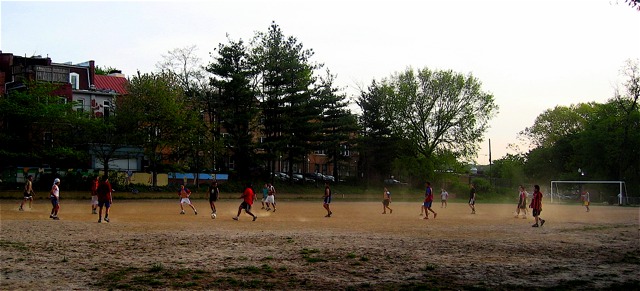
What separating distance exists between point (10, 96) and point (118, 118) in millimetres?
9041

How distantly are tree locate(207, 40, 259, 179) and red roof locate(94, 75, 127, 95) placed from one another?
12327 mm

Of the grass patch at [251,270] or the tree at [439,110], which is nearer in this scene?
the grass patch at [251,270]

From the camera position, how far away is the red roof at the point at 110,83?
74812 millimetres

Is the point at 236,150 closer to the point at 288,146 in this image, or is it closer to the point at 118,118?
the point at 288,146

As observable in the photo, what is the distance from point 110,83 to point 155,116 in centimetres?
2064

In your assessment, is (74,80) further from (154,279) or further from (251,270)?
(154,279)

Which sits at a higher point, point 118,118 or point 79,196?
point 118,118

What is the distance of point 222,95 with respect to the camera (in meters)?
71.4

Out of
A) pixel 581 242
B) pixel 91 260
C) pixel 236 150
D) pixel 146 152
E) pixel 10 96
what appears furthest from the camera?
pixel 236 150

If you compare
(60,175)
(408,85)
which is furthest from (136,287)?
(408,85)

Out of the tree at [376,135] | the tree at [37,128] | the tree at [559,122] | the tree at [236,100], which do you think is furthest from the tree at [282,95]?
the tree at [559,122]

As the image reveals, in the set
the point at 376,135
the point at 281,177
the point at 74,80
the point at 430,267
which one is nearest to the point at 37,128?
the point at 74,80

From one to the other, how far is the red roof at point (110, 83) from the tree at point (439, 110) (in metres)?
33.3

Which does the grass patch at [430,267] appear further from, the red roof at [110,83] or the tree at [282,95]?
the red roof at [110,83]
